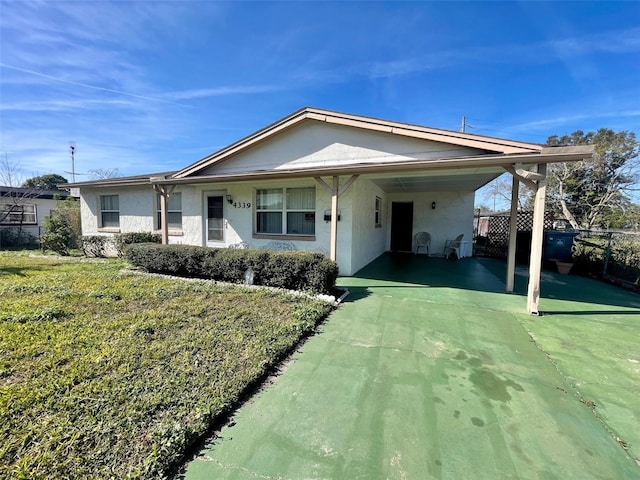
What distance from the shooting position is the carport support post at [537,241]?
15.3 feet

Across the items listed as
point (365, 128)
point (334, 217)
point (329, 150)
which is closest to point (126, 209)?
point (329, 150)

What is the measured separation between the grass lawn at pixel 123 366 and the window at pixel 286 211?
9.98 ft

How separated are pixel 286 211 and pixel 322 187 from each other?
1781 mm

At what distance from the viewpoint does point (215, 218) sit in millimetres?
9523

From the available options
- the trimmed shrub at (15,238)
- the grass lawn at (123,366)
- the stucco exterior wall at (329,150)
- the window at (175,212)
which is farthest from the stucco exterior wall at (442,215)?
the trimmed shrub at (15,238)

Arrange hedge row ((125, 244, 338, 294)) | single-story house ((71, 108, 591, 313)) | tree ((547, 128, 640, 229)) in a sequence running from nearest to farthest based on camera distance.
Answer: hedge row ((125, 244, 338, 294)), single-story house ((71, 108, 591, 313)), tree ((547, 128, 640, 229))

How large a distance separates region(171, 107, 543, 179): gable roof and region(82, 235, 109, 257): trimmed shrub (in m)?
4.51

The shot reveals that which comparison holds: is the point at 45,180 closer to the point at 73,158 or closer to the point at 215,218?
the point at 73,158

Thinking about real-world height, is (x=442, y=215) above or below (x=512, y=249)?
above

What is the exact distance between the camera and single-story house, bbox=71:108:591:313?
227 inches

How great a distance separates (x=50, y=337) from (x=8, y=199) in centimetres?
1797

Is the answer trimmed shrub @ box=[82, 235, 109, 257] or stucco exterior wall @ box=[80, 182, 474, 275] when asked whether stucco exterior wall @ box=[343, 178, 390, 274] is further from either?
trimmed shrub @ box=[82, 235, 109, 257]

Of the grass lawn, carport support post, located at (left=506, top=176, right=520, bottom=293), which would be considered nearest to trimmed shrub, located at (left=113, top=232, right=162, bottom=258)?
the grass lawn

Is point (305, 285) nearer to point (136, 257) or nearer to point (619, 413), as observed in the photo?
point (619, 413)
